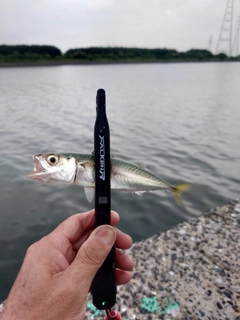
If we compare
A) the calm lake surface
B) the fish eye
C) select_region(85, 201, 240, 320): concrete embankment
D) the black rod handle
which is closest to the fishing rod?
the black rod handle

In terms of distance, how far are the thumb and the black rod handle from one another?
0.27 ft

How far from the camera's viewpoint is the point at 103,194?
192 centimetres

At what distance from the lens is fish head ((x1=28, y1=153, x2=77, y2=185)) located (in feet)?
6.14

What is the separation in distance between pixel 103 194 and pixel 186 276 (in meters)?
2.51

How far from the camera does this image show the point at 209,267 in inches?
153

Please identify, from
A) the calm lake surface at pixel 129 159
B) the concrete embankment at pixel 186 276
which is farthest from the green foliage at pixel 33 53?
the concrete embankment at pixel 186 276

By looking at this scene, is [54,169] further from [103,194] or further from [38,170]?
[103,194]

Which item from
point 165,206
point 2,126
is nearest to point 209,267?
point 165,206

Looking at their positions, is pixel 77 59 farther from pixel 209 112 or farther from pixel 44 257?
pixel 44 257

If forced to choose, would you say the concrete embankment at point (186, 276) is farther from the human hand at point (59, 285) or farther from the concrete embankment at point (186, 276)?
the human hand at point (59, 285)

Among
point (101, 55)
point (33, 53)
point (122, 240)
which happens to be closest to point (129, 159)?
point (122, 240)

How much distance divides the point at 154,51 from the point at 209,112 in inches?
4007

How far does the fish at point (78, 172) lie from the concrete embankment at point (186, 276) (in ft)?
6.77

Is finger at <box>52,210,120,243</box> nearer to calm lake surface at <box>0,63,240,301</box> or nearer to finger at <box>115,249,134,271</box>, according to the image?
finger at <box>115,249,134,271</box>
